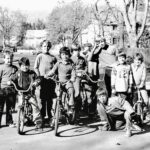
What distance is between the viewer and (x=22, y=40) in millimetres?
135500

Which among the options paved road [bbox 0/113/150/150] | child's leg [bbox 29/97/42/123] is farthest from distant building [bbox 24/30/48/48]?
paved road [bbox 0/113/150/150]

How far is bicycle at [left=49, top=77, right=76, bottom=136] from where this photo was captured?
653 cm

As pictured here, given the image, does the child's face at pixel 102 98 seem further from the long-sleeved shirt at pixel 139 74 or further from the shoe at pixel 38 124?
the shoe at pixel 38 124

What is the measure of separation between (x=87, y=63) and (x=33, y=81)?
1.90m

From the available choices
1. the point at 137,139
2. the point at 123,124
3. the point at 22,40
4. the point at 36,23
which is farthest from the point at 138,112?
the point at 36,23

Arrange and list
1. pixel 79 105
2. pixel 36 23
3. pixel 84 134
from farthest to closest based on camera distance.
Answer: pixel 36 23 < pixel 79 105 < pixel 84 134

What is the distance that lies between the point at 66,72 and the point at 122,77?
1.31 meters

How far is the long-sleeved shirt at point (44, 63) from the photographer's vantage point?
7621 mm

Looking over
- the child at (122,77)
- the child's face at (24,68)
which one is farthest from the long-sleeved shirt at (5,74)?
the child at (122,77)

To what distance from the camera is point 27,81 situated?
7.14 m

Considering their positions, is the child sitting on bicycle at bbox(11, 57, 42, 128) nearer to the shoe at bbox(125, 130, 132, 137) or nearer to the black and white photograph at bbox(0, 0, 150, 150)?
the black and white photograph at bbox(0, 0, 150, 150)

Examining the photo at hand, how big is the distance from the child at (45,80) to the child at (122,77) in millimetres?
1528

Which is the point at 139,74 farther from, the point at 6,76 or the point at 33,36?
the point at 33,36

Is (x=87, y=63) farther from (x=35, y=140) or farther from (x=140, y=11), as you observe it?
(x=140, y=11)
